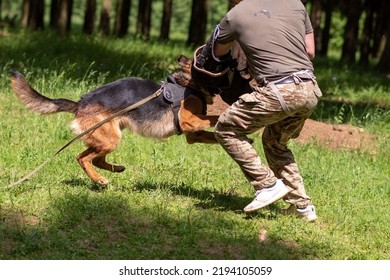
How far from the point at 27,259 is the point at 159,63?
12.0 m

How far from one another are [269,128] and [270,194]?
0.72m

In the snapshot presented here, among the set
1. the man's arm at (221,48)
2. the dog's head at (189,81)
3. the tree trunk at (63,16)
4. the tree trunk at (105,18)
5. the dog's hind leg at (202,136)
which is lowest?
the tree trunk at (105,18)

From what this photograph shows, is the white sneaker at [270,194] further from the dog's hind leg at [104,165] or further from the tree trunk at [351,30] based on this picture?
the tree trunk at [351,30]

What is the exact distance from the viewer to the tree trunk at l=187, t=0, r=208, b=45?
992 inches

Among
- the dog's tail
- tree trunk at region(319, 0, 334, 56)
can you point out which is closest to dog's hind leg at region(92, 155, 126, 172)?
the dog's tail

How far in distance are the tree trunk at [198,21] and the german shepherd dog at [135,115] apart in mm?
17176

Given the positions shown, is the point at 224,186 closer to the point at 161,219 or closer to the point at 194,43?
the point at 161,219

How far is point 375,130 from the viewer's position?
41.1 feet

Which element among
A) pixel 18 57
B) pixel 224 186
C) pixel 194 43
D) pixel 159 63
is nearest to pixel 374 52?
pixel 194 43

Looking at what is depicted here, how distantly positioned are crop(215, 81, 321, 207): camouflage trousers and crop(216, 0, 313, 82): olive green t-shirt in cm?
18

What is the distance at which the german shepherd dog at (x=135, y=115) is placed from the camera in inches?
304

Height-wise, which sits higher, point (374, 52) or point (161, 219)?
point (161, 219)

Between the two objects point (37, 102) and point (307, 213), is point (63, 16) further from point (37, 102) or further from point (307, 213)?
point (307, 213)

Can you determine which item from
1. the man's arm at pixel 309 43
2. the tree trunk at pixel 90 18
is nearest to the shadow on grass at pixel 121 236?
the man's arm at pixel 309 43
